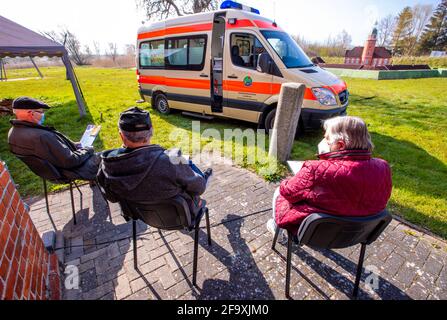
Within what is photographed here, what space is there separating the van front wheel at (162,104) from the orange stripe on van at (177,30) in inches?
73.6

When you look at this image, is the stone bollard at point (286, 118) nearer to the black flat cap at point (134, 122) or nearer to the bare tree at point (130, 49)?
the black flat cap at point (134, 122)

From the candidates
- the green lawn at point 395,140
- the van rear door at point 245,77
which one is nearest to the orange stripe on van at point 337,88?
the green lawn at point 395,140

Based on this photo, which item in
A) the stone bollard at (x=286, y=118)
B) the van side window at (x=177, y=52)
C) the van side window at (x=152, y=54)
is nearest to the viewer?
the stone bollard at (x=286, y=118)

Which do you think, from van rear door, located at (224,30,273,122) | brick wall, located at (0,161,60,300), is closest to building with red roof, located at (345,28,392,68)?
van rear door, located at (224,30,273,122)

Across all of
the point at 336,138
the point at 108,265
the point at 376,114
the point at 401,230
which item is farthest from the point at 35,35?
the point at 376,114

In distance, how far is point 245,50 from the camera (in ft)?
18.0

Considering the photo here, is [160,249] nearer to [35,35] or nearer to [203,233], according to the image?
[203,233]

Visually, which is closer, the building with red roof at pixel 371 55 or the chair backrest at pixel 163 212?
the chair backrest at pixel 163 212

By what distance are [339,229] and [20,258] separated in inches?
90.0

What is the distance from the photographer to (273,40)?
520cm

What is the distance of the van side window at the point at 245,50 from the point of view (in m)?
5.22

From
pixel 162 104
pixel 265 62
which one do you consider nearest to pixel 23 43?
pixel 162 104

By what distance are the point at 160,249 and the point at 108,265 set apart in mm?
520

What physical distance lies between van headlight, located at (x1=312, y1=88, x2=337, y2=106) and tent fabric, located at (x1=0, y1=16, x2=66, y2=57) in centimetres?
778
